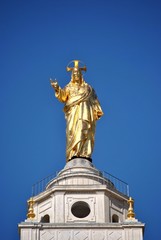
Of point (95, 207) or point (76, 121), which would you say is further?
point (76, 121)

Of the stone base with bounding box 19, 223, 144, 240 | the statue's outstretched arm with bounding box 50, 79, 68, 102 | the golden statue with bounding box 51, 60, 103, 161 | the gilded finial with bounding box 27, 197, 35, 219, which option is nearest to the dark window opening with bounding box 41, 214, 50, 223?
the gilded finial with bounding box 27, 197, 35, 219

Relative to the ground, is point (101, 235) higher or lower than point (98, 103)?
lower

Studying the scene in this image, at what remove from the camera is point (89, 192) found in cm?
7075

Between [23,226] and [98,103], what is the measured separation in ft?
38.4

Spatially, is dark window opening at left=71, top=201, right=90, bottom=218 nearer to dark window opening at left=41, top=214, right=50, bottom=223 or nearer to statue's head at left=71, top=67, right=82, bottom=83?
dark window opening at left=41, top=214, right=50, bottom=223

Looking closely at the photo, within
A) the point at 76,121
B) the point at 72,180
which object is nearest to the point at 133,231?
the point at 72,180

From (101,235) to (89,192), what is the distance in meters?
3.28

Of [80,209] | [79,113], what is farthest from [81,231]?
[79,113]

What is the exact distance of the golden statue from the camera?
74.8 meters

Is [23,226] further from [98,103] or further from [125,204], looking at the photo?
[98,103]

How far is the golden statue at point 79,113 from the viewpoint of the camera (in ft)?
245

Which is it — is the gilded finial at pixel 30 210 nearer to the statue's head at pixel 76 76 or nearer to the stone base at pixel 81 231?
the stone base at pixel 81 231

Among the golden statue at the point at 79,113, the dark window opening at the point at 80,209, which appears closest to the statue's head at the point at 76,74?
the golden statue at the point at 79,113

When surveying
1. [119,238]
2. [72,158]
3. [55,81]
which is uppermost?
[55,81]
